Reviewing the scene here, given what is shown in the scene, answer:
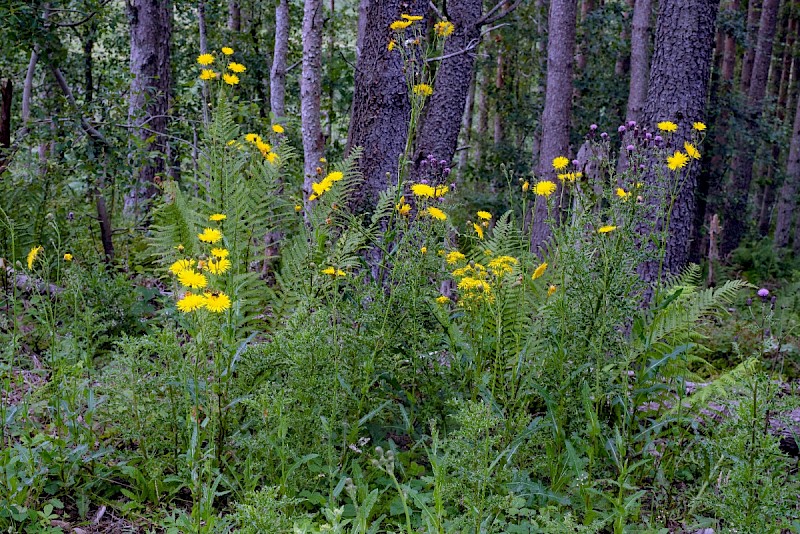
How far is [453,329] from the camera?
2.80 meters

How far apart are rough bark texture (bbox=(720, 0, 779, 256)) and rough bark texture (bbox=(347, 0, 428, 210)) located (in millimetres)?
10286

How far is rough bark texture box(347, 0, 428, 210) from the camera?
13.8ft

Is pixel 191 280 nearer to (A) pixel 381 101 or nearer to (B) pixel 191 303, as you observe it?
(B) pixel 191 303

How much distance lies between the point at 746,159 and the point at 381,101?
12024 mm

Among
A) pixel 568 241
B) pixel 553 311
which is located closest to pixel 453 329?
pixel 553 311

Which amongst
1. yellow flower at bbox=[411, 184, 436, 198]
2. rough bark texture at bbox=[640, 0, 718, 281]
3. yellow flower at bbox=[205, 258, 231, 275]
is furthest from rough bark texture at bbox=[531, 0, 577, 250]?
yellow flower at bbox=[205, 258, 231, 275]

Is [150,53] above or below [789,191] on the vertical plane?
above

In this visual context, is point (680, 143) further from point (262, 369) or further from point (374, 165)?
point (262, 369)

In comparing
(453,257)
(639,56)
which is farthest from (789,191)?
(453,257)

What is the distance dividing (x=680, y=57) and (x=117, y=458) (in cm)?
457

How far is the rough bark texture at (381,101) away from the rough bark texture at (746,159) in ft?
33.7

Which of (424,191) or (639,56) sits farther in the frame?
(639,56)

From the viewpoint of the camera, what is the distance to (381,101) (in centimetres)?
423

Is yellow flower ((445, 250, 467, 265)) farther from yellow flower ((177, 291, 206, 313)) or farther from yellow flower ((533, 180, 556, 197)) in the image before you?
Result: yellow flower ((177, 291, 206, 313))
